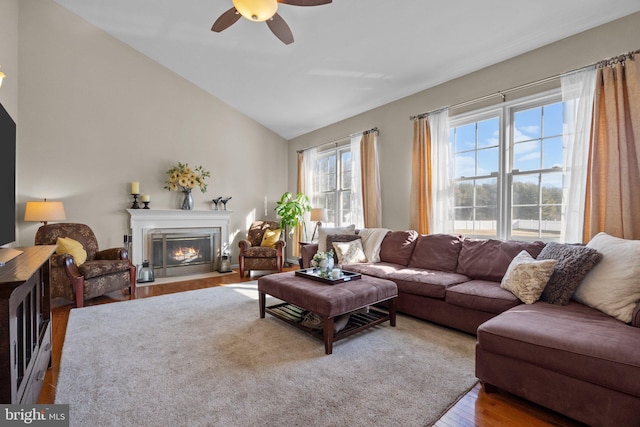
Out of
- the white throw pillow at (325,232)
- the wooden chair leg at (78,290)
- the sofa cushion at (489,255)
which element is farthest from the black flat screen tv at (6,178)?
the sofa cushion at (489,255)

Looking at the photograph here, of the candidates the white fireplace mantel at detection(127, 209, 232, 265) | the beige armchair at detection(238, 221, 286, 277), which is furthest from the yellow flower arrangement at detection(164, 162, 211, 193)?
the beige armchair at detection(238, 221, 286, 277)

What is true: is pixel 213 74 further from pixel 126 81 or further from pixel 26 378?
pixel 26 378

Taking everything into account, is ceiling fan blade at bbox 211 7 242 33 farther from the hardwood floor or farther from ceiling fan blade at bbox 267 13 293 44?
the hardwood floor

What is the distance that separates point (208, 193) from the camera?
570 centimetres

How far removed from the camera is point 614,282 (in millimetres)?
2021

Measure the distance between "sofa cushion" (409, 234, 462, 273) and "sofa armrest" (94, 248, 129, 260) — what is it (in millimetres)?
3871

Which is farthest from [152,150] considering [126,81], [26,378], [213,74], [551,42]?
[551,42]

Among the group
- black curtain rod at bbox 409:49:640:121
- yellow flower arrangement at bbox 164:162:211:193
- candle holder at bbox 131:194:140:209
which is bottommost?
candle holder at bbox 131:194:140:209

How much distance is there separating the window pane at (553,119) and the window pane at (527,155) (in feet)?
0.50

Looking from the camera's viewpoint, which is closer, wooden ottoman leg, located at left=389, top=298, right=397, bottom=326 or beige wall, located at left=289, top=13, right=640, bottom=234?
beige wall, located at left=289, top=13, right=640, bottom=234

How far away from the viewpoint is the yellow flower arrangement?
515cm

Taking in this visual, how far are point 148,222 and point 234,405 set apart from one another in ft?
13.6

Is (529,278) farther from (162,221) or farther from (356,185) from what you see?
(162,221)

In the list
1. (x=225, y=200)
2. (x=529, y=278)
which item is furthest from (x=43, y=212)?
(x=529, y=278)
